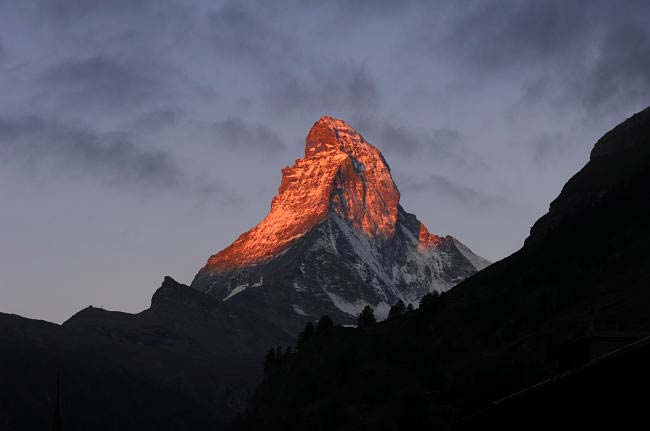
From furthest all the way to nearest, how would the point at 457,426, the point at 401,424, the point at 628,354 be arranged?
1. the point at 401,424
2. the point at 457,426
3. the point at 628,354

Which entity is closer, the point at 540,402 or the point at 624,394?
the point at 624,394

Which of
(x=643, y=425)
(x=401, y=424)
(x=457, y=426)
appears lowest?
(x=643, y=425)

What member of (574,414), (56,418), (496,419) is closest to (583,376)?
(574,414)

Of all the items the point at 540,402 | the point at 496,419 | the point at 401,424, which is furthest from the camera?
the point at 401,424

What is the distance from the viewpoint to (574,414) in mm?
30516

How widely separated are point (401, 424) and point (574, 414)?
17084cm

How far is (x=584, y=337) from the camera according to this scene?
3622 cm

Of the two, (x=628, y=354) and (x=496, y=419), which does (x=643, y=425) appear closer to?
(x=628, y=354)

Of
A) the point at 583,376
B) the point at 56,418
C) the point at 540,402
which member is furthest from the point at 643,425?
the point at 56,418

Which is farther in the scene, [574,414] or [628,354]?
[574,414]

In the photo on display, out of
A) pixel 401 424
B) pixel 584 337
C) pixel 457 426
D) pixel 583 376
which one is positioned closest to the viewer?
pixel 583 376

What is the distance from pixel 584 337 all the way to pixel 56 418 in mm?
18340

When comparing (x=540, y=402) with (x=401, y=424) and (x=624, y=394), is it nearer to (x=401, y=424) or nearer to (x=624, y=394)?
(x=624, y=394)

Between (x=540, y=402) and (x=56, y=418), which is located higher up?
(x=56, y=418)
